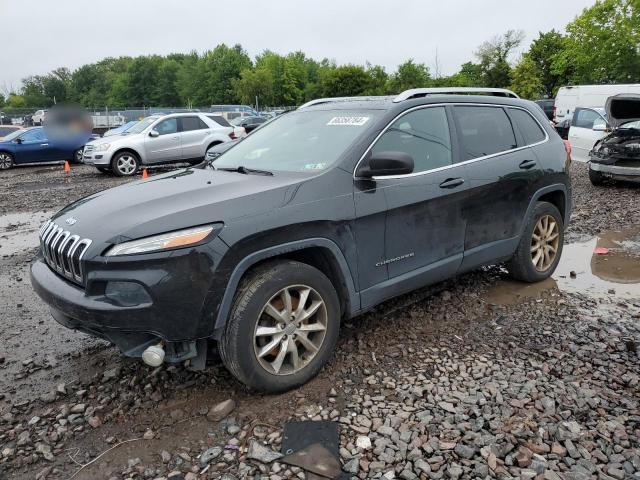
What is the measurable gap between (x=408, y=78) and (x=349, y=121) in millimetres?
49194

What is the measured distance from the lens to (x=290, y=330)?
311 cm

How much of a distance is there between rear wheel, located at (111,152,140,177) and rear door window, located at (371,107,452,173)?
12.4 m

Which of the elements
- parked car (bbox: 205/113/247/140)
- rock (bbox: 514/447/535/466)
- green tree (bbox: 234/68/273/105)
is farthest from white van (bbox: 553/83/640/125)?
green tree (bbox: 234/68/273/105)

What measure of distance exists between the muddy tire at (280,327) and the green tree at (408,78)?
4837 cm

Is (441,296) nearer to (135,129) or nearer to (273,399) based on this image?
(273,399)

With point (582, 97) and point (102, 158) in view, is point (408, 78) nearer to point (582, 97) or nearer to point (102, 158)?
point (582, 97)

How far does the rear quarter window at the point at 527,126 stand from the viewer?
4777 mm

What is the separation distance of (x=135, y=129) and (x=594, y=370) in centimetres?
1462

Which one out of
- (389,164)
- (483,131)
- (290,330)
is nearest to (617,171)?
(483,131)

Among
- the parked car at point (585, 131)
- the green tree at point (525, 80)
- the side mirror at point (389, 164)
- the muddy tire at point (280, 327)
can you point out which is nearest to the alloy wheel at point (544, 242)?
the side mirror at point (389, 164)

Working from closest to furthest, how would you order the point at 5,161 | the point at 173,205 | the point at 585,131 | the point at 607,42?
the point at 173,205 < the point at 585,131 < the point at 5,161 < the point at 607,42

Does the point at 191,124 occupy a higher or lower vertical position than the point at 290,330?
higher

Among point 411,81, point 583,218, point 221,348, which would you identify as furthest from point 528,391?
point 411,81

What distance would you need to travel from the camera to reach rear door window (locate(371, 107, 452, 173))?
12.2ft
